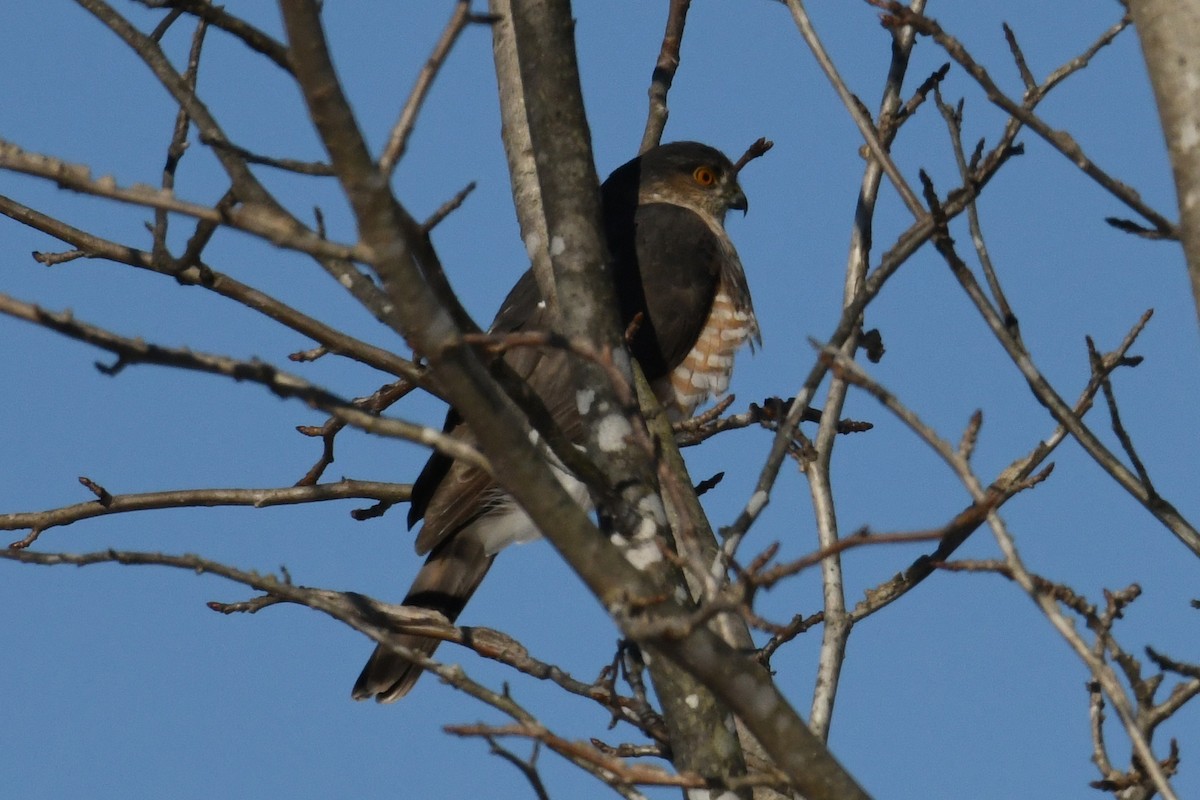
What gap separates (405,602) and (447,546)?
0.28 metres

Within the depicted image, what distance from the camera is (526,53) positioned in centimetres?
386

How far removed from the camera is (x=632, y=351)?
18.4 feet

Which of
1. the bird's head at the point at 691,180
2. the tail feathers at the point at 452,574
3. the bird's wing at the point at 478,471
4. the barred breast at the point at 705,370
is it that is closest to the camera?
the bird's wing at the point at 478,471

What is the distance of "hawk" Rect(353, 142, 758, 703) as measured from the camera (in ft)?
18.3

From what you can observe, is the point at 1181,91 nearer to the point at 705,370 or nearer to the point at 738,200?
the point at 705,370

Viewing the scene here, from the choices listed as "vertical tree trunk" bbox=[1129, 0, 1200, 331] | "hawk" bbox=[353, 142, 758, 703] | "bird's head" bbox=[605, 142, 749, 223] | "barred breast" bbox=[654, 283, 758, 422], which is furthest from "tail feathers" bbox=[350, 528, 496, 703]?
"vertical tree trunk" bbox=[1129, 0, 1200, 331]

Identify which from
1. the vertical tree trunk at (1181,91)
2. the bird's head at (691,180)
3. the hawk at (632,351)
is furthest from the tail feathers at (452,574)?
the vertical tree trunk at (1181,91)

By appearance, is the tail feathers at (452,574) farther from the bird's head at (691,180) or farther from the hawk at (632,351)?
the bird's head at (691,180)

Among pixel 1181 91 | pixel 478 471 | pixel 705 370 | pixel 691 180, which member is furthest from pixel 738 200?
pixel 1181 91

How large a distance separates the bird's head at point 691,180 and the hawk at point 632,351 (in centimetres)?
13

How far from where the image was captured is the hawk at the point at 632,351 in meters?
5.59

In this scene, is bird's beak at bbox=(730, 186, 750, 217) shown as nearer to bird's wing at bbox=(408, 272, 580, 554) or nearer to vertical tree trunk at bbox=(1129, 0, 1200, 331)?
bird's wing at bbox=(408, 272, 580, 554)

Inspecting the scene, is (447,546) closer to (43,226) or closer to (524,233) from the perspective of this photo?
(524,233)

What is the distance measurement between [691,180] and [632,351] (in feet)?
6.55
